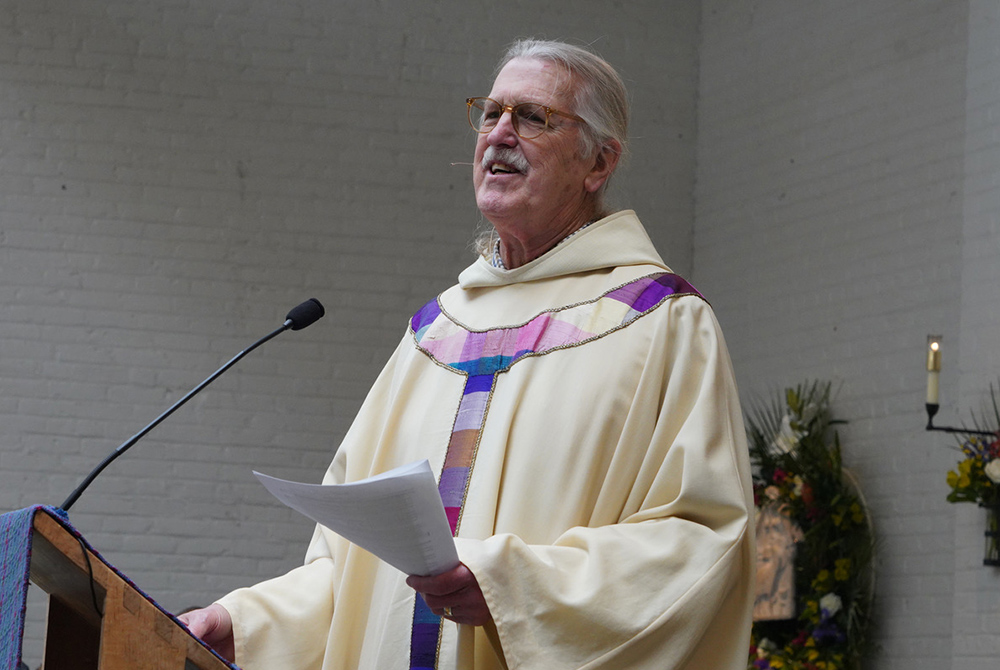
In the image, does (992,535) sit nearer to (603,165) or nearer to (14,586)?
(603,165)

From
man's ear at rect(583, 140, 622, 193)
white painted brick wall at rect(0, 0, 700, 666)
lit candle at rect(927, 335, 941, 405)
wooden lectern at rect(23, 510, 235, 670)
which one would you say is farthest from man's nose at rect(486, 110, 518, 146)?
white painted brick wall at rect(0, 0, 700, 666)

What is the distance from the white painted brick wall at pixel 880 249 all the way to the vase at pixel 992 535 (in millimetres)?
67

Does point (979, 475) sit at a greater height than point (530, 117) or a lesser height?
lesser

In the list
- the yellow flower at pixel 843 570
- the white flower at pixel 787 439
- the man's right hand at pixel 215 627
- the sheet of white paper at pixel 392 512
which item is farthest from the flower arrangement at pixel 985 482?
the sheet of white paper at pixel 392 512

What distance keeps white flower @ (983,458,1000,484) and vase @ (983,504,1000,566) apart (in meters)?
0.12

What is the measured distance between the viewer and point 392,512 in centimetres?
150

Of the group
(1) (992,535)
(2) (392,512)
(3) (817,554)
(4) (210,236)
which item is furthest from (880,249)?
(2) (392,512)

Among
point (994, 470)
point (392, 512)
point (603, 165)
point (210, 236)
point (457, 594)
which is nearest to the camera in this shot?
point (392, 512)

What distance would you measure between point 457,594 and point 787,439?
3729 mm

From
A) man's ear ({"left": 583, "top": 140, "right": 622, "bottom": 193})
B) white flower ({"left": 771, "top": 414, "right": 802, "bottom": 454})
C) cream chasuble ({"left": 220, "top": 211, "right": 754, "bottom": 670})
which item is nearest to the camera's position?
cream chasuble ({"left": 220, "top": 211, "right": 754, "bottom": 670})

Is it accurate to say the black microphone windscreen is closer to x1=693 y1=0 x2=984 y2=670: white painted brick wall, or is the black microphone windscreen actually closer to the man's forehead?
the man's forehead

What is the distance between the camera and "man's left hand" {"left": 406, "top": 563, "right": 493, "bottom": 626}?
5.43 ft

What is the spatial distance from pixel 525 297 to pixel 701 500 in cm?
55

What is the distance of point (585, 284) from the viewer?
2.19m
